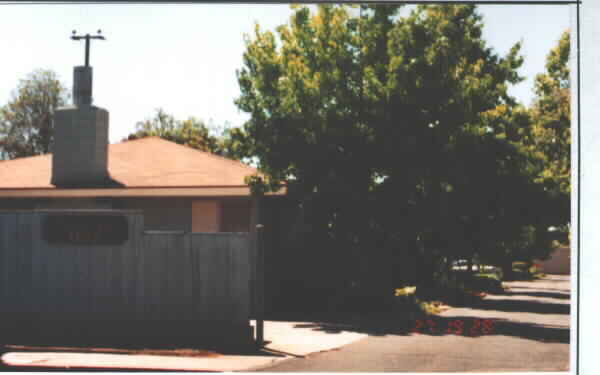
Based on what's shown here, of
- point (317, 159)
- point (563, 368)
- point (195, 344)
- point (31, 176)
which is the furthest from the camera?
point (31, 176)

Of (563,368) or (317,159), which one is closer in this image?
(563,368)

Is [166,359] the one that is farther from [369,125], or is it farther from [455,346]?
[369,125]

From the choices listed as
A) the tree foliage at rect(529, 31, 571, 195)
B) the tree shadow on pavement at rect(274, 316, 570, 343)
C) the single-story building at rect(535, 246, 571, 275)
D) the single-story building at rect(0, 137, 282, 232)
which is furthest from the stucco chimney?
the single-story building at rect(535, 246, 571, 275)

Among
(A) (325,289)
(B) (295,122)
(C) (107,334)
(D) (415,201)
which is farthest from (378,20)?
(C) (107,334)

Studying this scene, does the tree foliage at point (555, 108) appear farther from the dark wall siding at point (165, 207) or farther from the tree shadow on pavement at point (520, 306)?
the dark wall siding at point (165, 207)

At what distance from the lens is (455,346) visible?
1404 cm

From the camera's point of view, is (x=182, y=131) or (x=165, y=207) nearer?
(x=165, y=207)

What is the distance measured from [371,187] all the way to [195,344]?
8.88 metres

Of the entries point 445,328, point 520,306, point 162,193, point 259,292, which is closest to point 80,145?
point 162,193

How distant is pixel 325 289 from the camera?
20781mm

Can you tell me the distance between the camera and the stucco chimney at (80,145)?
71.8 feet

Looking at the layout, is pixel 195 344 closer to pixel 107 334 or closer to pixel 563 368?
pixel 107 334
